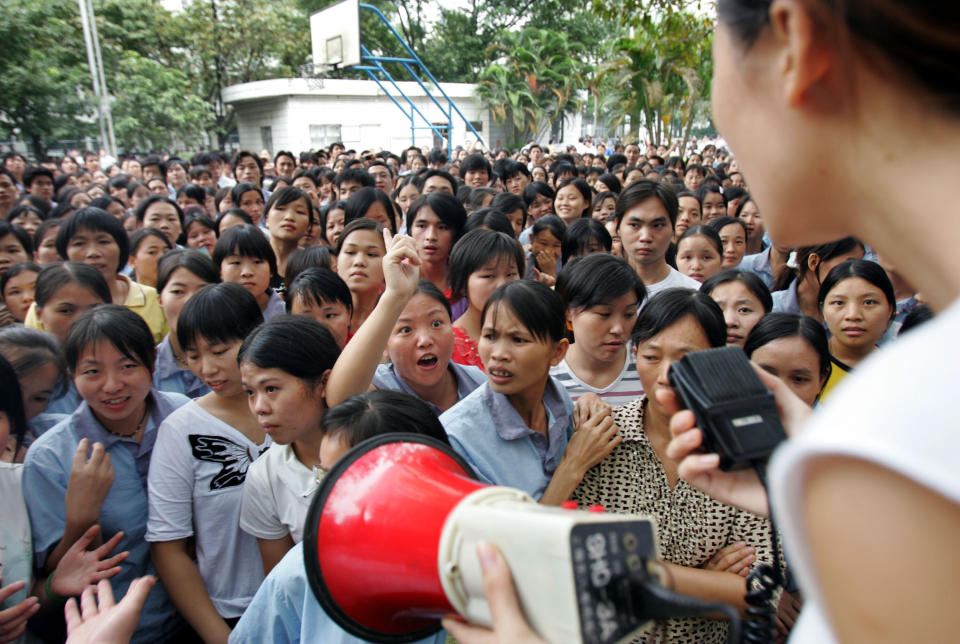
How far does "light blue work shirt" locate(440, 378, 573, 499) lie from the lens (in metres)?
1.77

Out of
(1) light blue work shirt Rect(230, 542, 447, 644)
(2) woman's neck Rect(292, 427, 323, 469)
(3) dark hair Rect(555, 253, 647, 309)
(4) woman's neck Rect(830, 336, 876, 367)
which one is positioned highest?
(3) dark hair Rect(555, 253, 647, 309)

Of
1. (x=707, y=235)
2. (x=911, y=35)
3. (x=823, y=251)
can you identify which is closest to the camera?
(x=911, y=35)

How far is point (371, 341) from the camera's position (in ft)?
6.46

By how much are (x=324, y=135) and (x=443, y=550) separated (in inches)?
846

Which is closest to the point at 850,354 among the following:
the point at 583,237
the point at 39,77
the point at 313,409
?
the point at 583,237

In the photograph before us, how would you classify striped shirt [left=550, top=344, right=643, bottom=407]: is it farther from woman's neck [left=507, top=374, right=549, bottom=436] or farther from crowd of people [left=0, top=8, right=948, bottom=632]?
woman's neck [left=507, top=374, right=549, bottom=436]

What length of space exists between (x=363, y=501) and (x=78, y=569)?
4.67ft

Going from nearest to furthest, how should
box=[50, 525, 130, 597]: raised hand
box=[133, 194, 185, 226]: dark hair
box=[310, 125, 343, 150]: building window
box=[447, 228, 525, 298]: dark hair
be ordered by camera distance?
box=[50, 525, 130, 597]: raised hand, box=[447, 228, 525, 298]: dark hair, box=[133, 194, 185, 226]: dark hair, box=[310, 125, 343, 150]: building window

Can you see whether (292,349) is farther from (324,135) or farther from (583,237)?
(324,135)

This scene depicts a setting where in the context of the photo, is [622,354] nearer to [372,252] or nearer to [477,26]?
[372,252]

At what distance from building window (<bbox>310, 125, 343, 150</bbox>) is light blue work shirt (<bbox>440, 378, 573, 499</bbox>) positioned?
66.5 feet

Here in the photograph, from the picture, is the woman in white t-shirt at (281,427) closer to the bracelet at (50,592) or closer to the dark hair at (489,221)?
the bracelet at (50,592)

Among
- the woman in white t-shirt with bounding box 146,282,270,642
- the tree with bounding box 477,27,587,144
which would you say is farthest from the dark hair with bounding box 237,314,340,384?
the tree with bounding box 477,27,587,144

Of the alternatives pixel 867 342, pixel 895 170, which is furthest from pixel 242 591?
pixel 867 342
